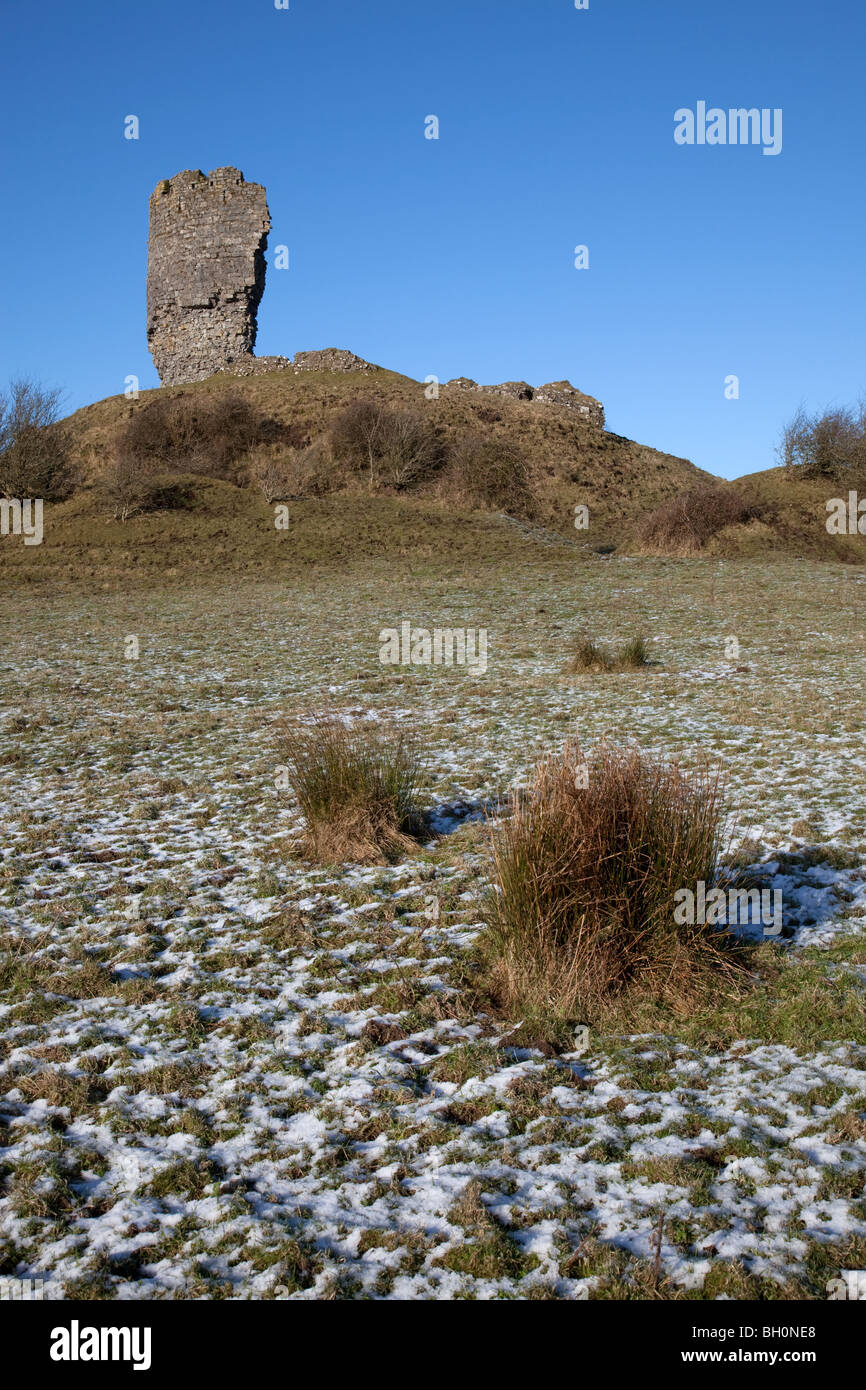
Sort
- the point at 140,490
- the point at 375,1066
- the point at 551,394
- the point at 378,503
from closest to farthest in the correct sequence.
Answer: the point at 375,1066 < the point at 140,490 < the point at 378,503 < the point at 551,394

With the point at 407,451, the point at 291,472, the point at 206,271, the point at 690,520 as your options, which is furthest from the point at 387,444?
the point at 206,271

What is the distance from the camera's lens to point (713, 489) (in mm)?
34031

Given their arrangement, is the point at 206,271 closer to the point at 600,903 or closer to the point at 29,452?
the point at 29,452

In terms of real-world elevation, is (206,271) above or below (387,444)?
above

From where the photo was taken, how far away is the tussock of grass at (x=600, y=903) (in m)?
4.93

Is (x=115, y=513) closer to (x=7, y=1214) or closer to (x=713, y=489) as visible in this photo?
(x=713, y=489)

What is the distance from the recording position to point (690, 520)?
3156 centimetres

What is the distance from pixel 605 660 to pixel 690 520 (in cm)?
1963

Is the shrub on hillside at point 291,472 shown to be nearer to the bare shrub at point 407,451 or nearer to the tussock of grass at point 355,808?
the bare shrub at point 407,451

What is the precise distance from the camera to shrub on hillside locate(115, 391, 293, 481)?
36.8 meters

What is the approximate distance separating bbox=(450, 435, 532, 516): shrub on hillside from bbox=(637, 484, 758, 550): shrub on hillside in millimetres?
→ 5648

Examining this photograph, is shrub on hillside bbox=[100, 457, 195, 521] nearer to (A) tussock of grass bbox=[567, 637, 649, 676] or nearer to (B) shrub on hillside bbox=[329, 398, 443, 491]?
(B) shrub on hillside bbox=[329, 398, 443, 491]

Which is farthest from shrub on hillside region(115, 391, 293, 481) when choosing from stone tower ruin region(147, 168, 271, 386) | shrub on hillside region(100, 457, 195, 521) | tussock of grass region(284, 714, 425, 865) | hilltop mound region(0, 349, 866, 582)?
tussock of grass region(284, 714, 425, 865)
